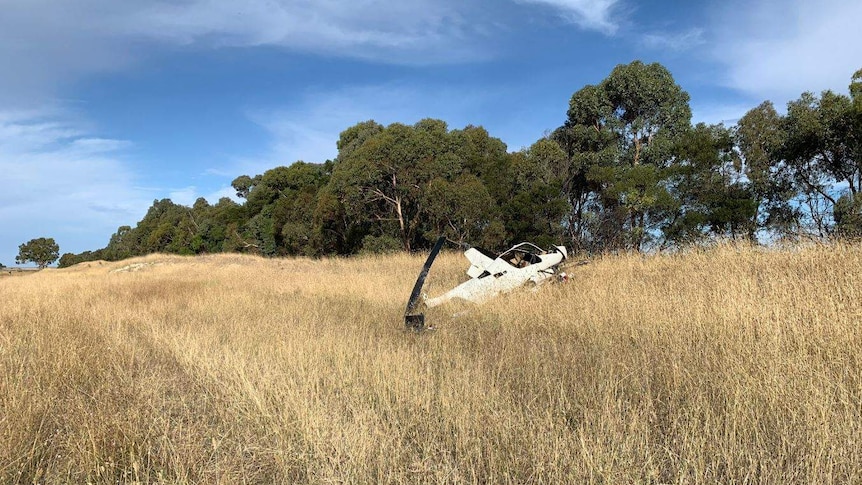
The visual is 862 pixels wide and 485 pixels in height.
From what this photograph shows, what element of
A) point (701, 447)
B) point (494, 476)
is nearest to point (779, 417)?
point (701, 447)

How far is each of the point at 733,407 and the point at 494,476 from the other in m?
1.72

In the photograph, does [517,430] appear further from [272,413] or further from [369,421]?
[272,413]

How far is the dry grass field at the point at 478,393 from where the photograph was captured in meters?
2.38

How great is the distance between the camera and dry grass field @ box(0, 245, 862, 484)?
238 cm

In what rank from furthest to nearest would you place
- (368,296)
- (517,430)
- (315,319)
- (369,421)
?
(368,296), (315,319), (369,421), (517,430)

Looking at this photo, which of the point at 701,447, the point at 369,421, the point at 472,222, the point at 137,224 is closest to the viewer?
the point at 701,447

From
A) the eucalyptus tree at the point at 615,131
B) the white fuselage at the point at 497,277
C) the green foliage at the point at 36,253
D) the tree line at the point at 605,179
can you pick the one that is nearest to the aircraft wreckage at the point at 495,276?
the white fuselage at the point at 497,277

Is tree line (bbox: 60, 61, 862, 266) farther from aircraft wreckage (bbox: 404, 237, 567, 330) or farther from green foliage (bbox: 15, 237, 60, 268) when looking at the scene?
green foliage (bbox: 15, 237, 60, 268)

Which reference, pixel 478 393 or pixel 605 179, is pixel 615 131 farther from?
pixel 478 393

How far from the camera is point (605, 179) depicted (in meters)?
23.2

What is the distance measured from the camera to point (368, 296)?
941cm

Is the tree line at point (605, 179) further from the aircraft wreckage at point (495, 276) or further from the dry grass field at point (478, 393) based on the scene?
the dry grass field at point (478, 393)

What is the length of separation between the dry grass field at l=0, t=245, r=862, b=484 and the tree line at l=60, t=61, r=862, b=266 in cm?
1004

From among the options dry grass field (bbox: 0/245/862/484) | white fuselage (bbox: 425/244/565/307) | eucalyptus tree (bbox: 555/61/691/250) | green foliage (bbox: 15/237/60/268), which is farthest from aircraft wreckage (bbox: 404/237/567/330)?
green foliage (bbox: 15/237/60/268)
